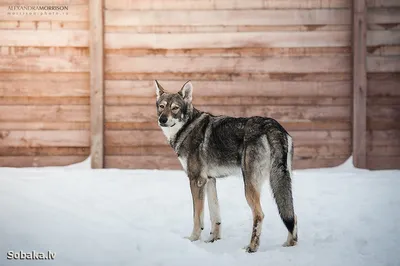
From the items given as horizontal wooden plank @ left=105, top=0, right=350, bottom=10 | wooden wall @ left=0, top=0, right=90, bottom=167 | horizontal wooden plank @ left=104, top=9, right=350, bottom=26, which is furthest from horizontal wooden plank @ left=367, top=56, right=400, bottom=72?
wooden wall @ left=0, top=0, right=90, bottom=167

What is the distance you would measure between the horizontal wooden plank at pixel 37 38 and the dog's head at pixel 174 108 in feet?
11.9

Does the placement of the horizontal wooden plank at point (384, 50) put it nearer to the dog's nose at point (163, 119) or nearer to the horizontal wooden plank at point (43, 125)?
the dog's nose at point (163, 119)

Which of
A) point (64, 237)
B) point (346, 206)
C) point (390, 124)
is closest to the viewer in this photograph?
point (64, 237)

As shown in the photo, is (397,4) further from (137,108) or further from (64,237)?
(64,237)

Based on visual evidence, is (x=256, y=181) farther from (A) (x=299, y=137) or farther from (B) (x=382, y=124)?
(B) (x=382, y=124)

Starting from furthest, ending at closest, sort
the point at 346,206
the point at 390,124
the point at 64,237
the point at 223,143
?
1. the point at 390,124
2. the point at 346,206
3. the point at 223,143
4. the point at 64,237

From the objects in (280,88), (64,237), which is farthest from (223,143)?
(280,88)

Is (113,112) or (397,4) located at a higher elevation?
(397,4)

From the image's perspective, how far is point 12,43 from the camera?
782 cm

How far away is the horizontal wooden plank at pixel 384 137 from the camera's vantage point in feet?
25.2

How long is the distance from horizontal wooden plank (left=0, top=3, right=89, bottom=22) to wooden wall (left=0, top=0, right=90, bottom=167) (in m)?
0.02

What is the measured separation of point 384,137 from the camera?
7707mm

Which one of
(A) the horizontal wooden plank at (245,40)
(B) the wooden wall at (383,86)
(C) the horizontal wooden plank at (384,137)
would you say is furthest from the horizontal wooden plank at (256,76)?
(C) the horizontal wooden plank at (384,137)

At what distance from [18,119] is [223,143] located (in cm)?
461
